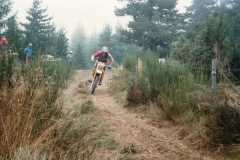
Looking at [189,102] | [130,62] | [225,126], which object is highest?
[130,62]

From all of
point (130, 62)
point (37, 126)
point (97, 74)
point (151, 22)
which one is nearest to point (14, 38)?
point (97, 74)

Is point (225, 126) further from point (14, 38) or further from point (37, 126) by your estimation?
point (14, 38)

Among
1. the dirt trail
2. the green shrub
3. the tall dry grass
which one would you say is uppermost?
the green shrub

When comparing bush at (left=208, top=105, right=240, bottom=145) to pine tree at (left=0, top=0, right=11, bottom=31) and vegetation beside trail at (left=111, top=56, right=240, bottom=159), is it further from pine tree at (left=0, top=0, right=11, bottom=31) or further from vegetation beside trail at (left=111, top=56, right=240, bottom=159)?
pine tree at (left=0, top=0, right=11, bottom=31)

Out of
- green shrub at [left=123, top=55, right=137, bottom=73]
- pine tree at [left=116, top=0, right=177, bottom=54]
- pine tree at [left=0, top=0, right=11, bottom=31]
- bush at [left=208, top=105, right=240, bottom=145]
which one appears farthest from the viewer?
pine tree at [left=116, top=0, right=177, bottom=54]

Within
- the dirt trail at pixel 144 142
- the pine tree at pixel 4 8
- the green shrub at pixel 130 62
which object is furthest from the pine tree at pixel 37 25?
the dirt trail at pixel 144 142

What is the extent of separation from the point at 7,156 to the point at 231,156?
270cm

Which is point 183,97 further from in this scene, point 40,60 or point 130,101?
point 40,60

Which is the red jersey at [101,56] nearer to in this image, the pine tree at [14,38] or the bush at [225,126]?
the pine tree at [14,38]

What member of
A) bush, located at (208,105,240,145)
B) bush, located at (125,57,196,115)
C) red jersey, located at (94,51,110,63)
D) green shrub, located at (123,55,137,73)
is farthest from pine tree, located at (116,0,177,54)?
bush, located at (208,105,240,145)

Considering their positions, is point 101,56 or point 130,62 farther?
point 130,62

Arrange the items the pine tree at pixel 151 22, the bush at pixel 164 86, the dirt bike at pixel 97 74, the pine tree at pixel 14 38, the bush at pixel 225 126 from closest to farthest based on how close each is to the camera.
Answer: the pine tree at pixel 14 38 → the bush at pixel 225 126 → the bush at pixel 164 86 → the dirt bike at pixel 97 74 → the pine tree at pixel 151 22

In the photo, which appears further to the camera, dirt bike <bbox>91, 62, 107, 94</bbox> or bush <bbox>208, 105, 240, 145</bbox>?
dirt bike <bbox>91, 62, 107, 94</bbox>

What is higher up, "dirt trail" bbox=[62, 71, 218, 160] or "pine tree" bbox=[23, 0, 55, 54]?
"pine tree" bbox=[23, 0, 55, 54]
